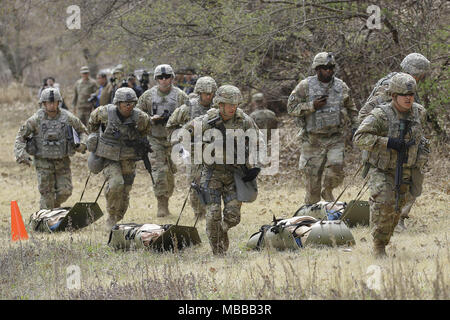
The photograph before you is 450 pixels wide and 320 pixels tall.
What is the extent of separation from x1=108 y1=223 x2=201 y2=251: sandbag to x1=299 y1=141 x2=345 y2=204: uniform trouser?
220cm

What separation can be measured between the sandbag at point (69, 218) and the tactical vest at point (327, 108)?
3.23 m

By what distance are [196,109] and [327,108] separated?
185 centimetres

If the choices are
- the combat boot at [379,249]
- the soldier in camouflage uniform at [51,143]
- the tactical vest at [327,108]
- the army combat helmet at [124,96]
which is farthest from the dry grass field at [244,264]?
the army combat helmet at [124,96]

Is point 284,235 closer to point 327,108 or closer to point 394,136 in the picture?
point 394,136

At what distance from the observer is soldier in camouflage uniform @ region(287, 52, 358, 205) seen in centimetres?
1057

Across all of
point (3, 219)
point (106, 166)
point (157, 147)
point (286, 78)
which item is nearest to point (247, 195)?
point (106, 166)

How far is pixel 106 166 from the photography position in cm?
1122

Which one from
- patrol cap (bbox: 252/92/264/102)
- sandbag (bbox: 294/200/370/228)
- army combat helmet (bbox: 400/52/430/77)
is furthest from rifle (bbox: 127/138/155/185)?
patrol cap (bbox: 252/92/264/102)

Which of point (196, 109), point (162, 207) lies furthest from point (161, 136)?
point (196, 109)

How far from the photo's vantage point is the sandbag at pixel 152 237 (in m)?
9.10

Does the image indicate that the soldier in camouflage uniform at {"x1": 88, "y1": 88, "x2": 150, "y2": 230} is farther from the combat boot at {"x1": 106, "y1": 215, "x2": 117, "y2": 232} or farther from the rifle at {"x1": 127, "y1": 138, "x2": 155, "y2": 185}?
the combat boot at {"x1": 106, "y1": 215, "x2": 117, "y2": 232}

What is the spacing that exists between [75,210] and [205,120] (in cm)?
325

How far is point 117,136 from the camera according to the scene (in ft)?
36.0

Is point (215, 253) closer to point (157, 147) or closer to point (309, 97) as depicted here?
point (309, 97)
